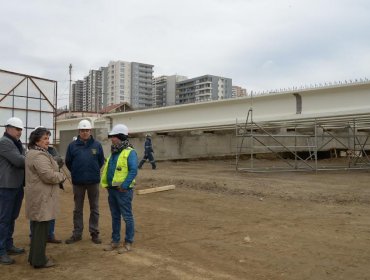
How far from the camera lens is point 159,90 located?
60000mm

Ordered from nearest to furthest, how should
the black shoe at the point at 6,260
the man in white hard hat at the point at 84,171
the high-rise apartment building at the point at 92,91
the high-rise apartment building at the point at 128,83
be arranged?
1. the black shoe at the point at 6,260
2. the man in white hard hat at the point at 84,171
3. the high-rise apartment building at the point at 128,83
4. the high-rise apartment building at the point at 92,91

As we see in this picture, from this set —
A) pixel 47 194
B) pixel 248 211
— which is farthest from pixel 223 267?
pixel 248 211

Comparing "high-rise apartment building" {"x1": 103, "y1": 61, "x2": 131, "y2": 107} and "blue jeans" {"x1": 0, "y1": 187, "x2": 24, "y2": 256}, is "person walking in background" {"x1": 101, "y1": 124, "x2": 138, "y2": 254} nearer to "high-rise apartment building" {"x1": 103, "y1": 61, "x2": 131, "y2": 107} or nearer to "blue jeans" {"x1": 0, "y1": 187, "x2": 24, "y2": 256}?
"blue jeans" {"x1": 0, "y1": 187, "x2": 24, "y2": 256}

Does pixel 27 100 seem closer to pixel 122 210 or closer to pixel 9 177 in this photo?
pixel 9 177

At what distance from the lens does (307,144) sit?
76.0 feet

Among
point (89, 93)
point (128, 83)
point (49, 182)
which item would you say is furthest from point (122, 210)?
point (89, 93)

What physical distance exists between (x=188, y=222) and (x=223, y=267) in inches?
123

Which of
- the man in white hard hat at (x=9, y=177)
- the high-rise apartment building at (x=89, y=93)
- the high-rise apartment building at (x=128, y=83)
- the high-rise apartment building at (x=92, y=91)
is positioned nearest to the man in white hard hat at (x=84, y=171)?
the man in white hard hat at (x=9, y=177)

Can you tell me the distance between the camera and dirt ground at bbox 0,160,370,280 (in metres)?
5.04

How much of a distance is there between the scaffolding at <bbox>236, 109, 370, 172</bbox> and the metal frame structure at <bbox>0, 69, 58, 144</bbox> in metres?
8.43

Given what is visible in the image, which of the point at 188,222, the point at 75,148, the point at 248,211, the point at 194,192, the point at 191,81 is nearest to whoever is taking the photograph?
the point at 75,148

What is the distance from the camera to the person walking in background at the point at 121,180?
5.82 meters

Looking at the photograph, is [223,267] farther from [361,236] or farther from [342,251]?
[361,236]

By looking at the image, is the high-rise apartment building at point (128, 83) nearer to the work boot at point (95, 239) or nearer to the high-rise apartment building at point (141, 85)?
the high-rise apartment building at point (141, 85)
